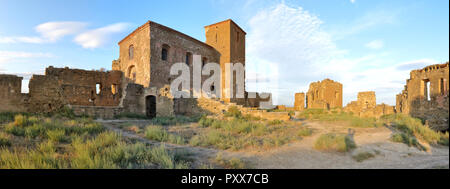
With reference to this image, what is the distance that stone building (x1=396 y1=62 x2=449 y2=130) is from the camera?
13359 millimetres

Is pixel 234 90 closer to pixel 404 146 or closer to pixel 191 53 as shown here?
pixel 191 53

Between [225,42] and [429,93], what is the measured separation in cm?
1823

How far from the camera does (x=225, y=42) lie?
72.8 ft

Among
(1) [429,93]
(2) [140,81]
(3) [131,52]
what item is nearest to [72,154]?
(2) [140,81]

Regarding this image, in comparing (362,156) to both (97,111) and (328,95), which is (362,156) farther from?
(328,95)

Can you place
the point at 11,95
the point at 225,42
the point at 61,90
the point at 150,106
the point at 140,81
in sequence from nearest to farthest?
the point at 11,95, the point at 61,90, the point at 150,106, the point at 140,81, the point at 225,42

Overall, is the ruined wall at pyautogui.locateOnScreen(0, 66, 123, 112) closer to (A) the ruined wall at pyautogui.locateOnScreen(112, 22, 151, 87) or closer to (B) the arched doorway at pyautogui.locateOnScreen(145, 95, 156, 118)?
(A) the ruined wall at pyautogui.locateOnScreen(112, 22, 151, 87)

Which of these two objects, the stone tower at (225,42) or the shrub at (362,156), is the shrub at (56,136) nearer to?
the shrub at (362,156)

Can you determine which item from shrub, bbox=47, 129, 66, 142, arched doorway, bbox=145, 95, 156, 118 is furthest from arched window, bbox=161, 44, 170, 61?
shrub, bbox=47, 129, 66, 142

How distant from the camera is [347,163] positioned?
3732 mm

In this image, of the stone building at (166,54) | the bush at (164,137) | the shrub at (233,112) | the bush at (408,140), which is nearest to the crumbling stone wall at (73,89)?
the stone building at (166,54)

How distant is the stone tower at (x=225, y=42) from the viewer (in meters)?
21.9

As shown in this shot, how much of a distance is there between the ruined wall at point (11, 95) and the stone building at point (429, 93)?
80.0 ft
